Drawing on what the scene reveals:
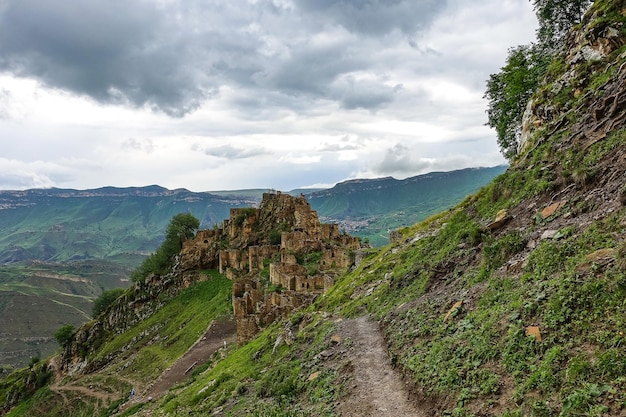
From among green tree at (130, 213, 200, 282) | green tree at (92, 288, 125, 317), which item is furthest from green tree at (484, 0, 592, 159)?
green tree at (92, 288, 125, 317)

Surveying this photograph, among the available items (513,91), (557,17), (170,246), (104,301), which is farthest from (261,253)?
(104,301)

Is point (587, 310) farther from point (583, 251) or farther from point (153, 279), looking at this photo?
point (153, 279)

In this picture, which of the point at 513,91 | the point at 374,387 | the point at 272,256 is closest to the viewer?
the point at 374,387

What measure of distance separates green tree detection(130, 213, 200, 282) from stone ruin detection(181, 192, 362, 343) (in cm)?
1092

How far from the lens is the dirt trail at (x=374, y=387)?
38.2ft

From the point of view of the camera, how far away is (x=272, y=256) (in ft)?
240

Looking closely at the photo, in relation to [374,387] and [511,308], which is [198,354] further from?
[511,308]

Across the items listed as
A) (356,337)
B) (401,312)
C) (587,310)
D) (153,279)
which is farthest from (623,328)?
(153,279)

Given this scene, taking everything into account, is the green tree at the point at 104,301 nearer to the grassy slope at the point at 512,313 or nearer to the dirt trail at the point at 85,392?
the dirt trail at the point at 85,392

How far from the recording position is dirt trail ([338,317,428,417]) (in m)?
11.7

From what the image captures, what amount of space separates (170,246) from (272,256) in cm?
4232

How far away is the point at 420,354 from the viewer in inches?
520

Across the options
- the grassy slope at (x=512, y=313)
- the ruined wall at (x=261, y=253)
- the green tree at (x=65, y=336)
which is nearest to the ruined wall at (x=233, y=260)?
the ruined wall at (x=261, y=253)

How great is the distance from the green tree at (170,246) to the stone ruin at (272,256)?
35.8ft
